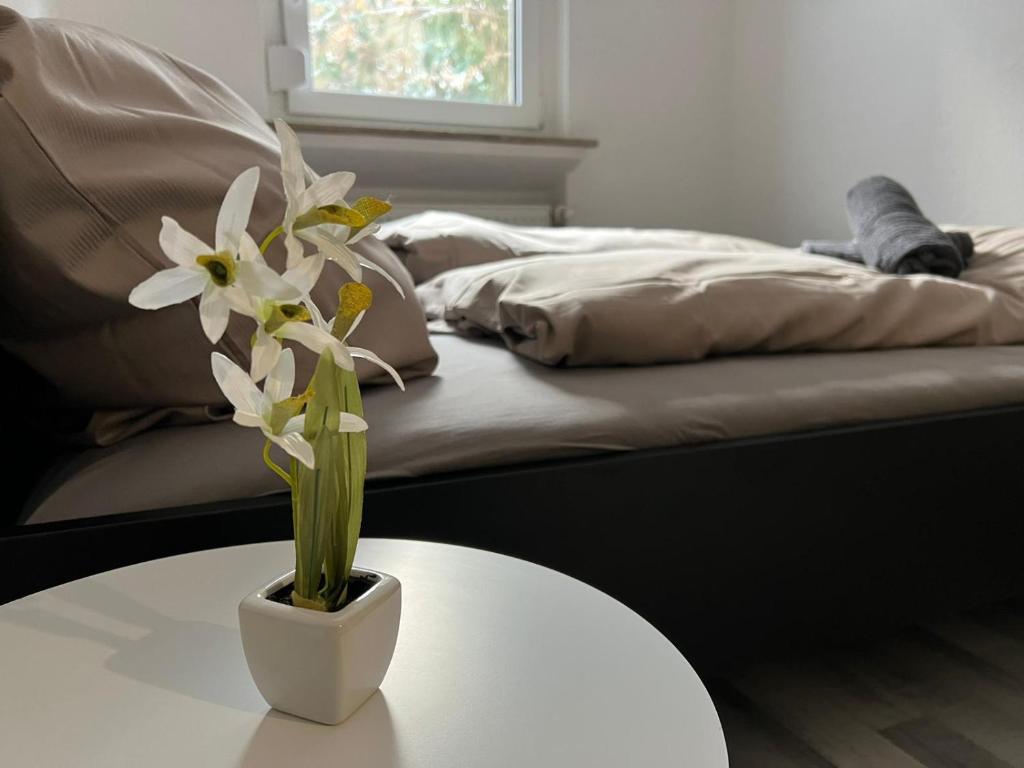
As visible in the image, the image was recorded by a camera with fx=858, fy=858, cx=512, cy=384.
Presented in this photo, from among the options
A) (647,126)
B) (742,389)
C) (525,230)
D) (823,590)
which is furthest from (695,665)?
(647,126)

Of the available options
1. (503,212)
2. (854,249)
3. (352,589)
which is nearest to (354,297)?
(352,589)

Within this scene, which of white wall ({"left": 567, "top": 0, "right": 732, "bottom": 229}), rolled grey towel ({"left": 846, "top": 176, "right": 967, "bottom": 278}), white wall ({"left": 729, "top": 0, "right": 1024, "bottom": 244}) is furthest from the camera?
white wall ({"left": 567, "top": 0, "right": 732, "bottom": 229})

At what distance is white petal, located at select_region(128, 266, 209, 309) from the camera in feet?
1.24

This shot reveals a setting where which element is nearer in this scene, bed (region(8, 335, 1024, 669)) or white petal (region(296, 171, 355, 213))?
white petal (region(296, 171, 355, 213))

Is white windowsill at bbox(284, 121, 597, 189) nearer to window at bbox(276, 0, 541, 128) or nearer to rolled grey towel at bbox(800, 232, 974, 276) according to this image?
window at bbox(276, 0, 541, 128)

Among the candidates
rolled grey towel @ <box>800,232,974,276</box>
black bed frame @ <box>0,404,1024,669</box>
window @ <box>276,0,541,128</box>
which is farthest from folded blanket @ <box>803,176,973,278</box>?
window @ <box>276,0,541,128</box>

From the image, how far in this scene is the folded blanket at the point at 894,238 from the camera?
4.81 feet

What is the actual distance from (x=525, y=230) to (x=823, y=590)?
1.17 meters

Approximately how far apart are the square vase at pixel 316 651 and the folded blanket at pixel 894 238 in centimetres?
133

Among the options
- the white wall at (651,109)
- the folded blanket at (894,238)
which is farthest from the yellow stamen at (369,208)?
the white wall at (651,109)

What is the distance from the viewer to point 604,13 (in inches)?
107

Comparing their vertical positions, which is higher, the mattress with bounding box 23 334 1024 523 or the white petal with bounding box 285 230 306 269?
the white petal with bounding box 285 230 306 269

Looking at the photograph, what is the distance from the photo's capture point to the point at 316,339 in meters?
0.39

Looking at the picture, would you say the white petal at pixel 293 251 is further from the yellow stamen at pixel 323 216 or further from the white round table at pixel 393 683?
the white round table at pixel 393 683
